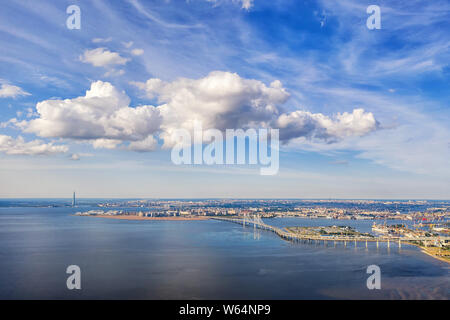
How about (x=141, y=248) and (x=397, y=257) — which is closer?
(x=397, y=257)

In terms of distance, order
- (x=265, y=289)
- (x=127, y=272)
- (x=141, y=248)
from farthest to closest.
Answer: (x=141, y=248), (x=127, y=272), (x=265, y=289)

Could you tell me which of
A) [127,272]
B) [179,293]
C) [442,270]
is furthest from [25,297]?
[442,270]

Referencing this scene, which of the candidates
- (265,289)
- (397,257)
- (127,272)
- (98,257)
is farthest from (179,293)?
(397,257)
